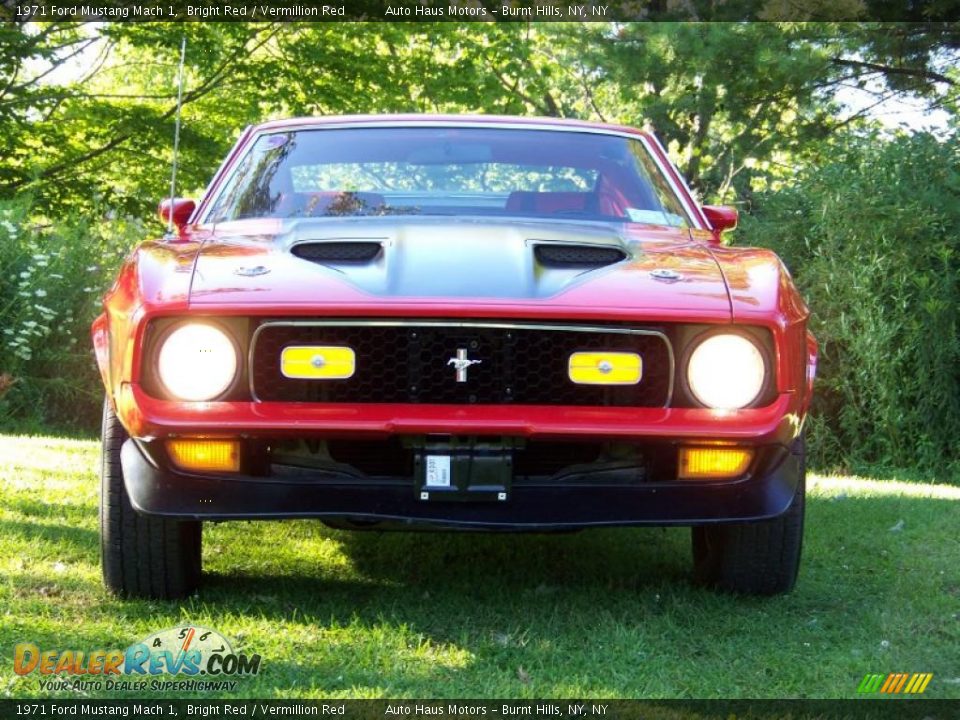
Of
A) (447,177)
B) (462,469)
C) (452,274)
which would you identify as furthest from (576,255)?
(447,177)

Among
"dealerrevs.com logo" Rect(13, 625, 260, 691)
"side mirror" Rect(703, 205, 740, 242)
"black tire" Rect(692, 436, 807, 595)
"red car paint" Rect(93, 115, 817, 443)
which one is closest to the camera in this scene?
"dealerrevs.com logo" Rect(13, 625, 260, 691)

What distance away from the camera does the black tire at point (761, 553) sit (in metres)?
3.58

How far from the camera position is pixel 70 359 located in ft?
30.1

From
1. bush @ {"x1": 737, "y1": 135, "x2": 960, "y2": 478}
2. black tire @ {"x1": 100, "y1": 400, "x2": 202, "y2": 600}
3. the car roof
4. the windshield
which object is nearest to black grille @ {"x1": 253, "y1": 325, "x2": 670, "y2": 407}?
black tire @ {"x1": 100, "y1": 400, "x2": 202, "y2": 600}

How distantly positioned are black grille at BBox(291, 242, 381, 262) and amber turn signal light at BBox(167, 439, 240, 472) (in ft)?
1.85

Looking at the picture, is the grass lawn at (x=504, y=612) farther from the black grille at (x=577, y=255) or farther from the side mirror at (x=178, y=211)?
the side mirror at (x=178, y=211)

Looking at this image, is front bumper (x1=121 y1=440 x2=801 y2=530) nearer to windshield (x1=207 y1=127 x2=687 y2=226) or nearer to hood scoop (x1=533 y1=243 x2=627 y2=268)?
hood scoop (x1=533 y1=243 x2=627 y2=268)

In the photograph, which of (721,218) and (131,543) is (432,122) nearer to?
(721,218)

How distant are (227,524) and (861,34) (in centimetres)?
912

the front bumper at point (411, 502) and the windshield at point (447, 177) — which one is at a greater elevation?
the windshield at point (447, 177)

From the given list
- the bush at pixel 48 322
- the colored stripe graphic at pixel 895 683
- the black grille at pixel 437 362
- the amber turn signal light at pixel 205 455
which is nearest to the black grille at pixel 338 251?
the black grille at pixel 437 362

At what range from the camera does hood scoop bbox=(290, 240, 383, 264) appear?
332 cm

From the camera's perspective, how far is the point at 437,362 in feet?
9.80

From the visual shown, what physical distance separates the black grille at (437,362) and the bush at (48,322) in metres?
5.95
